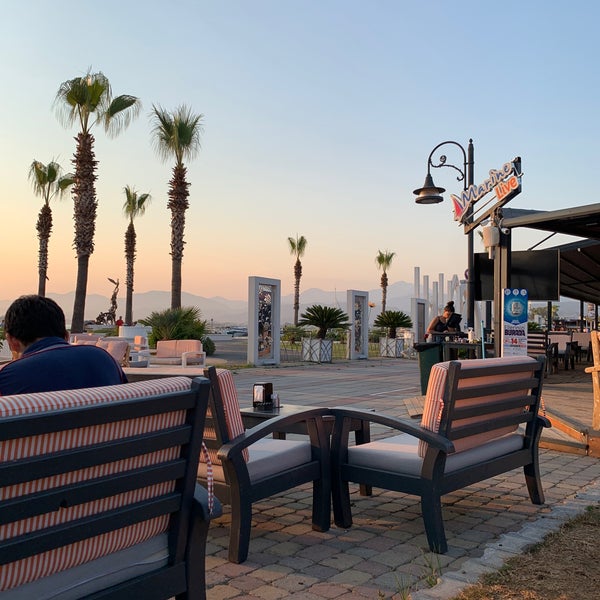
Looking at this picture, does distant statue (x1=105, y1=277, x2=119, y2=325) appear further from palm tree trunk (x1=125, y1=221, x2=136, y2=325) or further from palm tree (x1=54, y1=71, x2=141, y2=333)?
palm tree (x1=54, y1=71, x2=141, y2=333)

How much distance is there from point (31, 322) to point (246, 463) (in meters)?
1.31

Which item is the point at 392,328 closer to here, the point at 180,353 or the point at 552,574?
the point at 180,353

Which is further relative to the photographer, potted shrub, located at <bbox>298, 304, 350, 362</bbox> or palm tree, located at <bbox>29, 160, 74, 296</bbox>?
palm tree, located at <bbox>29, 160, 74, 296</bbox>

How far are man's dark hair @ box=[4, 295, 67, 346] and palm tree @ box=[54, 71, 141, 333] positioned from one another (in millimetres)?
20921

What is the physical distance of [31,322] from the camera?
2484 mm

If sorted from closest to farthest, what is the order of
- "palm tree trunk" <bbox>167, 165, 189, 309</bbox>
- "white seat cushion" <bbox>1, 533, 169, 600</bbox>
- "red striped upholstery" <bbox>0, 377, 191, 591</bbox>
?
"red striped upholstery" <bbox>0, 377, 191, 591</bbox> → "white seat cushion" <bbox>1, 533, 169, 600</bbox> → "palm tree trunk" <bbox>167, 165, 189, 309</bbox>

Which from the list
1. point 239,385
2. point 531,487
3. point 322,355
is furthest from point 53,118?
point 531,487

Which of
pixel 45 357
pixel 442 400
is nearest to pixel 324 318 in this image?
pixel 442 400

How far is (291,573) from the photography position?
2969mm

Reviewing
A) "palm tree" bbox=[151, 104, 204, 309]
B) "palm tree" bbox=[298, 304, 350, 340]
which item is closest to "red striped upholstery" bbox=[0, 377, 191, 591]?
"palm tree" bbox=[298, 304, 350, 340]

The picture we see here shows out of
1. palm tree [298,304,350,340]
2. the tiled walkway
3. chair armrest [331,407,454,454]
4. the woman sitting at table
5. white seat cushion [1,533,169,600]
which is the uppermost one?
palm tree [298,304,350,340]

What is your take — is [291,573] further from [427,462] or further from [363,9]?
[363,9]

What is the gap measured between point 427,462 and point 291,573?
0.87m

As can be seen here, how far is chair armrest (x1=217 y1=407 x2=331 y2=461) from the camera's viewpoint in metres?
3.03
